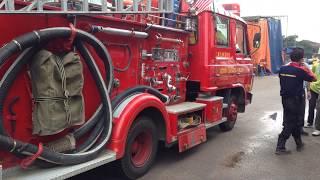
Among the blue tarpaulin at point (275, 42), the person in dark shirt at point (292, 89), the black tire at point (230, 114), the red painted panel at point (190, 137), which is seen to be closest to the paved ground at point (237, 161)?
the black tire at point (230, 114)

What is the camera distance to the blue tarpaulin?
2498 cm

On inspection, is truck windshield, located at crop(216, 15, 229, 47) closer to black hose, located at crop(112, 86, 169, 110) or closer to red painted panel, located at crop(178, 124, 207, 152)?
red painted panel, located at crop(178, 124, 207, 152)

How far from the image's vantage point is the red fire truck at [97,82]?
3.90m

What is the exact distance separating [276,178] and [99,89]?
8.79 ft

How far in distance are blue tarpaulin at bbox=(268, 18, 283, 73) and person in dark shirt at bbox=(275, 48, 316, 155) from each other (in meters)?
18.1

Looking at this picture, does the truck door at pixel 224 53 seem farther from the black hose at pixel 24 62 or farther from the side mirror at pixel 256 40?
the black hose at pixel 24 62

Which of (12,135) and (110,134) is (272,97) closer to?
(110,134)

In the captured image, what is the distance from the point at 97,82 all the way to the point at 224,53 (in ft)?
12.0

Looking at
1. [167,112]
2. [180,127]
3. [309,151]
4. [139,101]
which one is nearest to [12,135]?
[139,101]

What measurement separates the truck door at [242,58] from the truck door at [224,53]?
335mm

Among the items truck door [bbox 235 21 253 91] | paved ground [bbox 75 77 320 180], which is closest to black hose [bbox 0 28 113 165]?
paved ground [bbox 75 77 320 180]

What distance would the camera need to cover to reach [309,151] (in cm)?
716

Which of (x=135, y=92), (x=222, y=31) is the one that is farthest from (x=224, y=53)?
(x=135, y=92)

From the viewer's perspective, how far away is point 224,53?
25.5 feet
